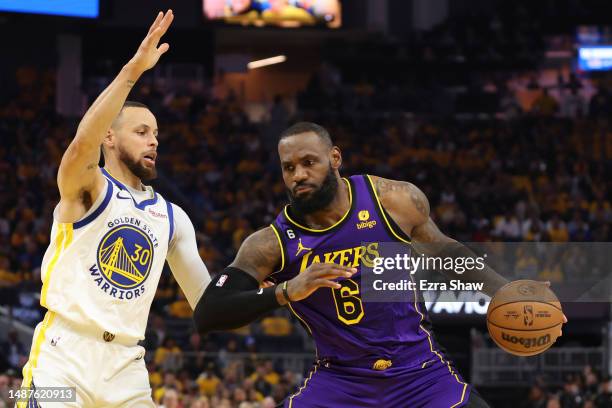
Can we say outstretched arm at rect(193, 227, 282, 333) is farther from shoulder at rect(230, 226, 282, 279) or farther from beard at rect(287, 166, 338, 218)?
beard at rect(287, 166, 338, 218)

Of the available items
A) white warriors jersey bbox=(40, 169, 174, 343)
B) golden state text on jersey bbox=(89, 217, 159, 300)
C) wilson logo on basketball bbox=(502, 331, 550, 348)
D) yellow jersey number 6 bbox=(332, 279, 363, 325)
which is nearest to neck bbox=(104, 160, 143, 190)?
white warriors jersey bbox=(40, 169, 174, 343)

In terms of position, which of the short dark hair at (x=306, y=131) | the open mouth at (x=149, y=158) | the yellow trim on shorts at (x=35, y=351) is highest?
the short dark hair at (x=306, y=131)

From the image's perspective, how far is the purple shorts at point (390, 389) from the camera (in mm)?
5254

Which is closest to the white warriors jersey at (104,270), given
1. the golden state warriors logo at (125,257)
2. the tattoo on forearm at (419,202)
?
the golden state warriors logo at (125,257)

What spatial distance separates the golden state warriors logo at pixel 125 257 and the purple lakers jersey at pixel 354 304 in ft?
2.40

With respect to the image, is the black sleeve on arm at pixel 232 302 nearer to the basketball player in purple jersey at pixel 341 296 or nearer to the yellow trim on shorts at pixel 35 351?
the basketball player in purple jersey at pixel 341 296

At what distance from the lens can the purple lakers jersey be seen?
5.34 meters

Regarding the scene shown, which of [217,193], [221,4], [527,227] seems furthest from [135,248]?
[221,4]

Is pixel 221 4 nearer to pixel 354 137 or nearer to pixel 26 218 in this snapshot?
pixel 354 137

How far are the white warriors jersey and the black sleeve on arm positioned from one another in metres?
0.36

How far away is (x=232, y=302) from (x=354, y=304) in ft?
2.09

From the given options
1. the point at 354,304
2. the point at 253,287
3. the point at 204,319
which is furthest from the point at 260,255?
the point at 354,304

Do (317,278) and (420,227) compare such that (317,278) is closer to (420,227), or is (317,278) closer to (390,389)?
(390,389)

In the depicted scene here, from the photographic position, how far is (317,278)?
15.8 ft
